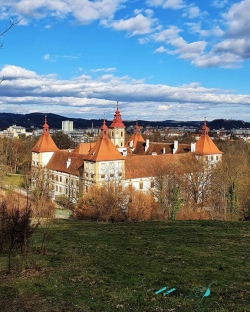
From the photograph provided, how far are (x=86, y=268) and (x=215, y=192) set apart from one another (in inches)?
1255

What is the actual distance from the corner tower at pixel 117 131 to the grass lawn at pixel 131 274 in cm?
4724

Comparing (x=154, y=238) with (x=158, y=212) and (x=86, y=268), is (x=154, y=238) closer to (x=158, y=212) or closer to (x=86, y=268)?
(x=86, y=268)

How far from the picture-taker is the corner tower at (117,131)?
61.5 meters

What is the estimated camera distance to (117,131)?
6156cm

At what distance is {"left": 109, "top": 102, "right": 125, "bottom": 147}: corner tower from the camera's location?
202ft

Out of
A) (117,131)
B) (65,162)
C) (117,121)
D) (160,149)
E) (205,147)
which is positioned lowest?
(65,162)

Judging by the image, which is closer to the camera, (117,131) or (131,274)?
(131,274)

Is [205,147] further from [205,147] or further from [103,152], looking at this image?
[103,152]

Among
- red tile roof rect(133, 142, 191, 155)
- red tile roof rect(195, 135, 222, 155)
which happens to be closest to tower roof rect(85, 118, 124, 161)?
red tile roof rect(195, 135, 222, 155)

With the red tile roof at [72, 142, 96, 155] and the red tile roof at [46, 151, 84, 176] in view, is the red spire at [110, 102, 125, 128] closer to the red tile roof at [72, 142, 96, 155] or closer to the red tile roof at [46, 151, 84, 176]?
the red tile roof at [72, 142, 96, 155]

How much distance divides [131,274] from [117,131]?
173 ft

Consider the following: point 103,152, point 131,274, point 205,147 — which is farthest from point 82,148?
point 131,274

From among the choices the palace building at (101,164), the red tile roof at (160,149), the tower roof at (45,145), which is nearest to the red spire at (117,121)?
the red tile roof at (160,149)

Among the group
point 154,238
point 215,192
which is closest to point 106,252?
point 154,238
